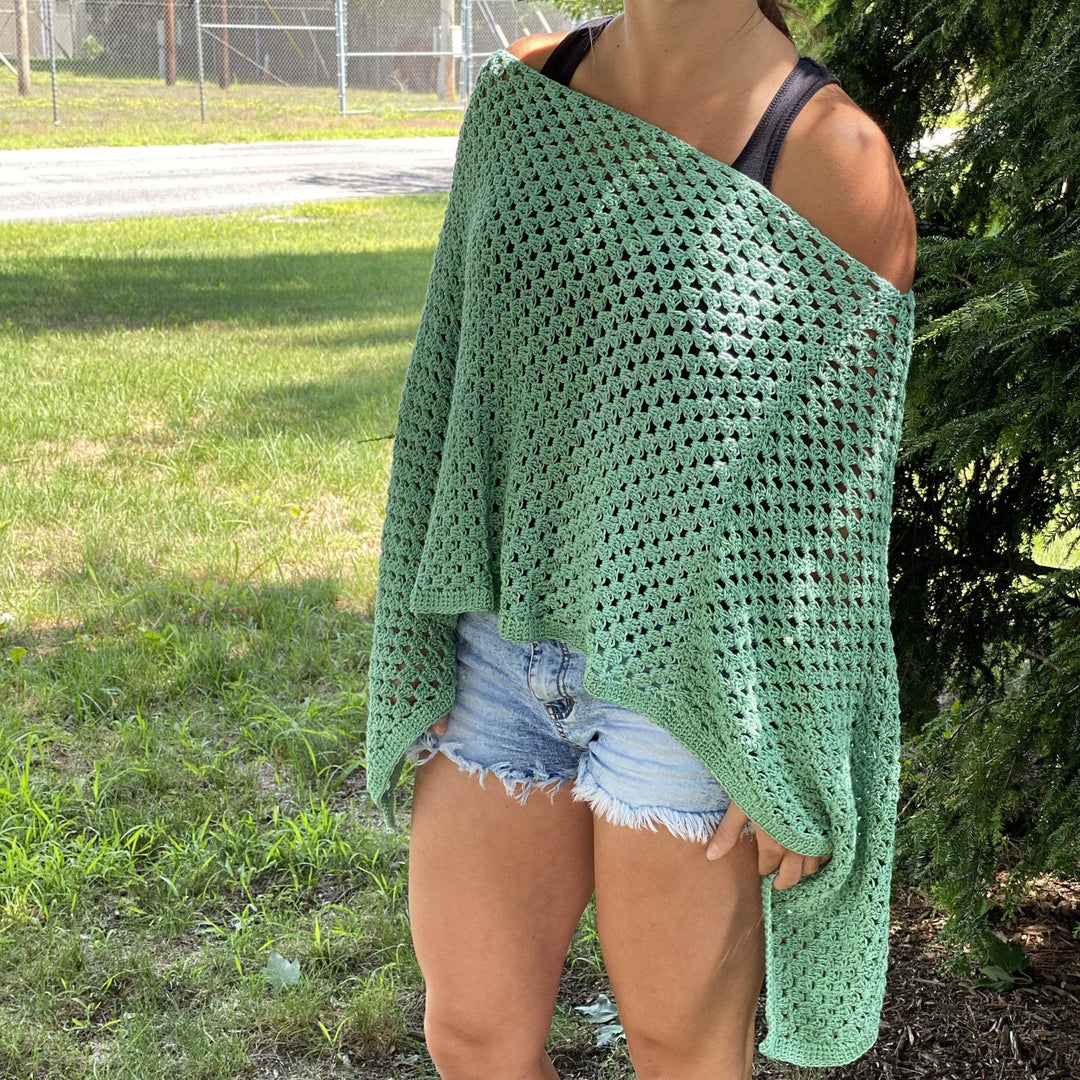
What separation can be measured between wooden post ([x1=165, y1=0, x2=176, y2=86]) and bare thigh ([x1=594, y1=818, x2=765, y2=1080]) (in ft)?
87.6

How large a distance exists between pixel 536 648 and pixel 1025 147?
1246 millimetres

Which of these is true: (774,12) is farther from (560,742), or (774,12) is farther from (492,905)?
(492,905)

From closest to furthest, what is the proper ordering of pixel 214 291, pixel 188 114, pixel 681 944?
1. pixel 681 944
2. pixel 214 291
3. pixel 188 114

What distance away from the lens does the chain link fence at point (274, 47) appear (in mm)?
26797

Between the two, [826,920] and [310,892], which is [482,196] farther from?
[310,892]

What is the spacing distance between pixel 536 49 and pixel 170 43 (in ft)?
88.4

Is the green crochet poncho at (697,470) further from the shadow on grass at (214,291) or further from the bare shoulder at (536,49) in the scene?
the shadow on grass at (214,291)

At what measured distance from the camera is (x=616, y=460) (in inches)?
63.8

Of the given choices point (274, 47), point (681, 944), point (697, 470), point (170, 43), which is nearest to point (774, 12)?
point (697, 470)

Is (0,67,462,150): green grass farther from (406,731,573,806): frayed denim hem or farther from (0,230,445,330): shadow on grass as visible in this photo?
(406,731,573,806): frayed denim hem

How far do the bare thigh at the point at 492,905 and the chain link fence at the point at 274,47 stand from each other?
25.5 m

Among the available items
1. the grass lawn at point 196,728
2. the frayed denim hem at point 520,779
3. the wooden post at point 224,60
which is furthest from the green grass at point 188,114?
the frayed denim hem at point 520,779

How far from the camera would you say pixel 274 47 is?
2850 centimetres

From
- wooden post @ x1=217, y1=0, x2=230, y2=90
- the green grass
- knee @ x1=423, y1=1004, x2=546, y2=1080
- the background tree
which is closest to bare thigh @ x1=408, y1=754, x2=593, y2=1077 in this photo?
knee @ x1=423, y1=1004, x2=546, y2=1080
